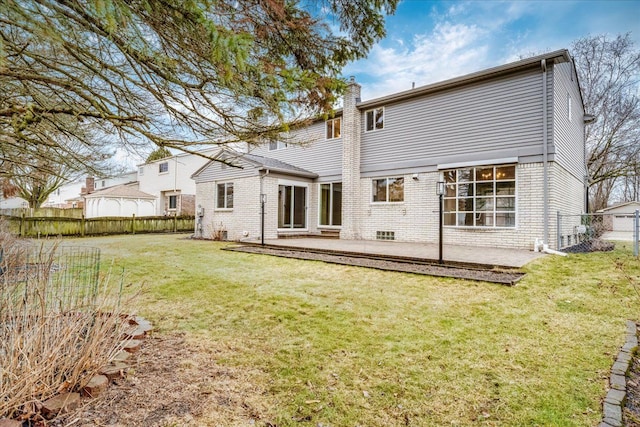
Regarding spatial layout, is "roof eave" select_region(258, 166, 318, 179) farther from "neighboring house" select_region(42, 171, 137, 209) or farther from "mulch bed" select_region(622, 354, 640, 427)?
"neighboring house" select_region(42, 171, 137, 209)

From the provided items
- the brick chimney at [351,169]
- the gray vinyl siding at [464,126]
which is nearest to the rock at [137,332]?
the brick chimney at [351,169]

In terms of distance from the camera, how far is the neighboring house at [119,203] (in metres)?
24.0

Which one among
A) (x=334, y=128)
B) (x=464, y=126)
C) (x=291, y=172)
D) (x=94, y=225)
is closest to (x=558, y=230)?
(x=464, y=126)

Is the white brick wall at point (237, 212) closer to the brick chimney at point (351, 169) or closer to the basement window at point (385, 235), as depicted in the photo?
the brick chimney at point (351, 169)

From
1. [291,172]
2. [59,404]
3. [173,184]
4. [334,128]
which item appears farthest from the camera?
[173,184]

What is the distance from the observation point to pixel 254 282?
6.06 m

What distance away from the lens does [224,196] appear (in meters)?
14.6

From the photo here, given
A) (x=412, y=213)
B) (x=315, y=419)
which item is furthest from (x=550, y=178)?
(x=315, y=419)

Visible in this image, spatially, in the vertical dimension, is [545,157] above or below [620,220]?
above

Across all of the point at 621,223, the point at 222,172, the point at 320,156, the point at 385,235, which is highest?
the point at 320,156

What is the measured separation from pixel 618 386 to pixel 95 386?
3930mm

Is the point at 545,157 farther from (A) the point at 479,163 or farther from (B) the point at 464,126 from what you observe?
(B) the point at 464,126

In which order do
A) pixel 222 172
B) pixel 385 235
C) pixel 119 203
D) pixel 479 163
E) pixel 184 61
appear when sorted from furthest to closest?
pixel 119 203 < pixel 222 172 < pixel 385 235 < pixel 479 163 < pixel 184 61

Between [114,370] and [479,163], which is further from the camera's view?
[479,163]
